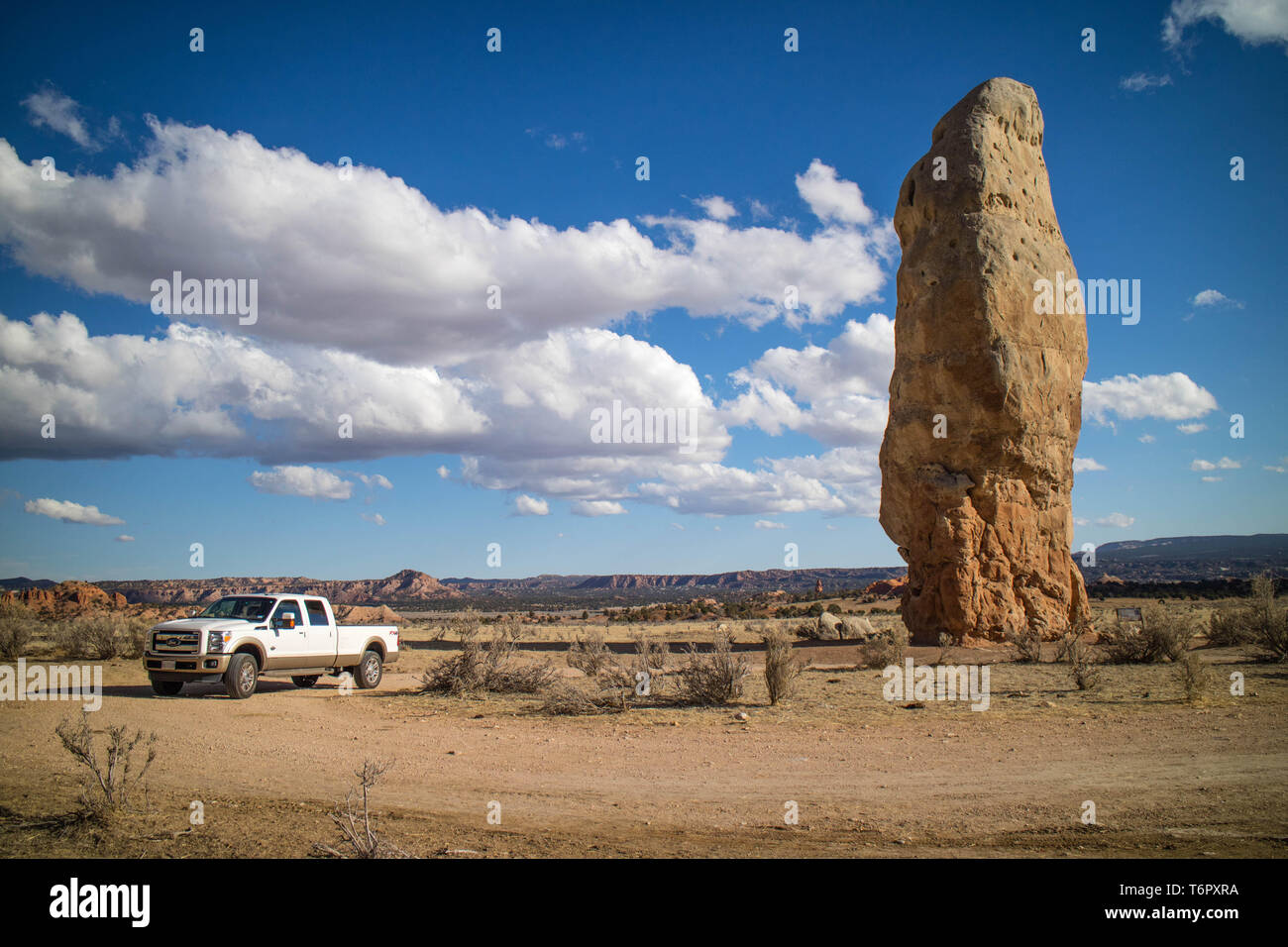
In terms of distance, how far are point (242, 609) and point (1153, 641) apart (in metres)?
17.9

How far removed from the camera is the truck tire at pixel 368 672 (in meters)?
15.5

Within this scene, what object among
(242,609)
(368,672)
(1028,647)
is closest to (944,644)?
(1028,647)

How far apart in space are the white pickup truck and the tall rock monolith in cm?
1369

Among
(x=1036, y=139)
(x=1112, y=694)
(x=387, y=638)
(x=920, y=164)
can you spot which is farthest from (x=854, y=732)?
(x=1036, y=139)

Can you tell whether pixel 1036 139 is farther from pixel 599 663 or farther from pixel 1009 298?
pixel 599 663

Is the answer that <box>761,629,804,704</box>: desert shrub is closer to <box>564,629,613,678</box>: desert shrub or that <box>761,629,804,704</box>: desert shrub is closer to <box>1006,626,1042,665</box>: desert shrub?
<box>564,629,613,678</box>: desert shrub

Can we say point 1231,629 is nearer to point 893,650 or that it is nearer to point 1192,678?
point 893,650

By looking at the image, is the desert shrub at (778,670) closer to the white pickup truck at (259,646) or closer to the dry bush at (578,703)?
the dry bush at (578,703)

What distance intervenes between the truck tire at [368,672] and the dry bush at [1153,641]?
50.0 ft

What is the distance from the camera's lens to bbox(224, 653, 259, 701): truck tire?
42.6ft

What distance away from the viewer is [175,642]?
42.3 ft

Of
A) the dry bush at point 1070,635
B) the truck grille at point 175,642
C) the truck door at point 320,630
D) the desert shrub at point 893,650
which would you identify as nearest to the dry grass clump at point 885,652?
the desert shrub at point 893,650

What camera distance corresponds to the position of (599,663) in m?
14.8
